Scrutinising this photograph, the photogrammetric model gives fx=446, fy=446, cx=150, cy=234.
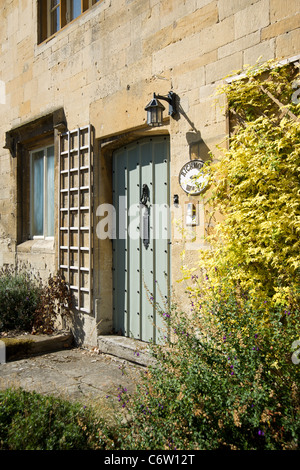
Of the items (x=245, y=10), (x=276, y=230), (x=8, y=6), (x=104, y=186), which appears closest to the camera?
(x=276, y=230)

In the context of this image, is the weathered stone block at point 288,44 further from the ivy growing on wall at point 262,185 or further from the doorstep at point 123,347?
the doorstep at point 123,347

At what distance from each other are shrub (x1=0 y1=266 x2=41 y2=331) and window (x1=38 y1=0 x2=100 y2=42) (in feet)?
12.9

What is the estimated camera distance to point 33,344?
5602 mm

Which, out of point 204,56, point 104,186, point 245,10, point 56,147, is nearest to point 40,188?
point 56,147

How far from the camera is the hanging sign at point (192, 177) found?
4.21 m

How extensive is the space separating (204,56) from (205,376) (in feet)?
10.2

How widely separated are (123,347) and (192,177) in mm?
2162

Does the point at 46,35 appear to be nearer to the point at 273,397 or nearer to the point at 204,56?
the point at 204,56

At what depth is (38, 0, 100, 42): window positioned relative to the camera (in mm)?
6773

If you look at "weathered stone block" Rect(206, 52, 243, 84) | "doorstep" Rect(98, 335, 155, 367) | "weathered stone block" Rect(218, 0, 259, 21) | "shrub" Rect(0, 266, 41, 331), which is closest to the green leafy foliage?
"weathered stone block" Rect(206, 52, 243, 84)

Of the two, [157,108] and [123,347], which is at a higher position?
[157,108]

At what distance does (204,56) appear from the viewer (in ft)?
14.4

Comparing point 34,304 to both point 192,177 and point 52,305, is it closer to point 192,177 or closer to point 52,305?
point 52,305

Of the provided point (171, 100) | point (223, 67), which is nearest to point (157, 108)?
point (171, 100)
